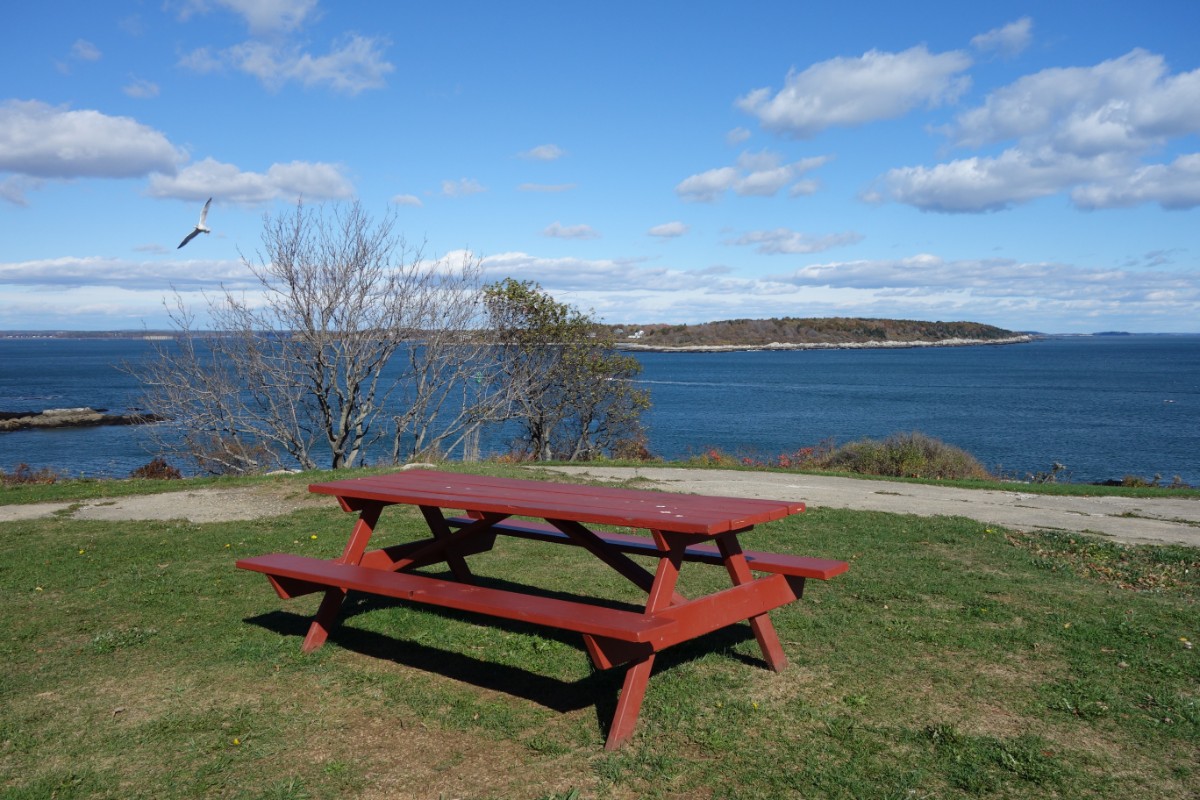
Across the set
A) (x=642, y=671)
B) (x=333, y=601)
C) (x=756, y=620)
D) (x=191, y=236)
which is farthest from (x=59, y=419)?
(x=642, y=671)

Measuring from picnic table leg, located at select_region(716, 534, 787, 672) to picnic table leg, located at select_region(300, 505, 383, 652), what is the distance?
227 cm

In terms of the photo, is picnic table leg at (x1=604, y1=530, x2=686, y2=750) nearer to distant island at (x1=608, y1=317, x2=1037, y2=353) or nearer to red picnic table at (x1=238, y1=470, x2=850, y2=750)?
red picnic table at (x1=238, y1=470, x2=850, y2=750)

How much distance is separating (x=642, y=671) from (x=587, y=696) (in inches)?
24.7

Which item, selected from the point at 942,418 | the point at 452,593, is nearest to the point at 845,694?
the point at 452,593

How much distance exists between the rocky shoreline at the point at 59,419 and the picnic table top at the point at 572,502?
44.6 meters

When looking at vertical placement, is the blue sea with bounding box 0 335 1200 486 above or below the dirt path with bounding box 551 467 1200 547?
below

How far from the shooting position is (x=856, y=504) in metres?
11.3

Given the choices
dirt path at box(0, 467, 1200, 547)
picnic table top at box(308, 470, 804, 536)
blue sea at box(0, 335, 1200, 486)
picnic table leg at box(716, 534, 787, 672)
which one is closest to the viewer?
picnic table top at box(308, 470, 804, 536)

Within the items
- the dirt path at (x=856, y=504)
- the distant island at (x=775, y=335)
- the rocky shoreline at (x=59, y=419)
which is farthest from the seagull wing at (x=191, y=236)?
the distant island at (x=775, y=335)

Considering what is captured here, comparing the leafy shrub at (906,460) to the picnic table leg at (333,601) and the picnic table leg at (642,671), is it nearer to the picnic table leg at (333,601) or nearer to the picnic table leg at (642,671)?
the picnic table leg at (333,601)

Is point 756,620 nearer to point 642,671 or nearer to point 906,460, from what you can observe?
point 642,671

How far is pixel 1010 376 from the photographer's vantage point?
310 feet

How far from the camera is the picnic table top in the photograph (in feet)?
13.9

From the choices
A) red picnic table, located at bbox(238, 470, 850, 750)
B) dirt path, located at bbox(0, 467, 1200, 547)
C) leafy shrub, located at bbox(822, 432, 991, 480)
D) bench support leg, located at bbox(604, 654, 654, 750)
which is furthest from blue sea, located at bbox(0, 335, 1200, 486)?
bench support leg, located at bbox(604, 654, 654, 750)
